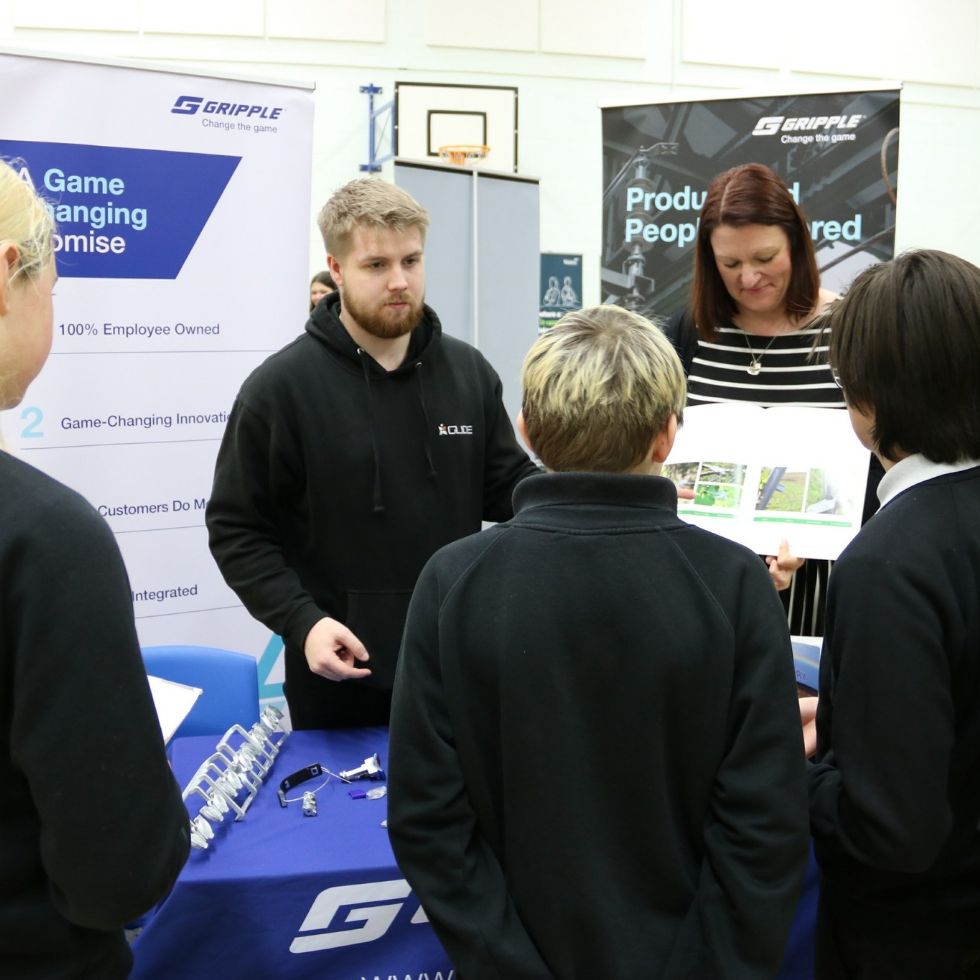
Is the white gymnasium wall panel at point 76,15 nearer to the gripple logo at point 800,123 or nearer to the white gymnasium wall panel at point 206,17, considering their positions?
the white gymnasium wall panel at point 206,17

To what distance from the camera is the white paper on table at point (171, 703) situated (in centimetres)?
151

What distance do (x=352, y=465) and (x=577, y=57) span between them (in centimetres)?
705

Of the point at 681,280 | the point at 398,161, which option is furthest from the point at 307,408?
the point at 398,161

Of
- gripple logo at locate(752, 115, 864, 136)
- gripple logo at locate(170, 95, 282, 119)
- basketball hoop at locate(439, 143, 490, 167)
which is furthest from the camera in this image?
basketball hoop at locate(439, 143, 490, 167)

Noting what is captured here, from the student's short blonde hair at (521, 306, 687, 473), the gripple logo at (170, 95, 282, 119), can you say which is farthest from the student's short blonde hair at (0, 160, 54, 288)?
the gripple logo at (170, 95, 282, 119)

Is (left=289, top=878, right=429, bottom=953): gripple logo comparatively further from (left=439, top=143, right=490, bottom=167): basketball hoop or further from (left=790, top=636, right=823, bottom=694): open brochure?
(left=439, top=143, right=490, bottom=167): basketball hoop

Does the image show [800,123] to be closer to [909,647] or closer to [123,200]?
[123,200]

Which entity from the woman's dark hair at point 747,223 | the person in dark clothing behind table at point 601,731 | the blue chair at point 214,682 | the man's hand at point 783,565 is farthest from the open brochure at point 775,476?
the blue chair at point 214,682

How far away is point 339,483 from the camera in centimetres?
206

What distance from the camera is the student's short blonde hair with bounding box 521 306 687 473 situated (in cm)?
112

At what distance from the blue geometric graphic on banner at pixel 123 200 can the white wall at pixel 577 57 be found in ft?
16.5

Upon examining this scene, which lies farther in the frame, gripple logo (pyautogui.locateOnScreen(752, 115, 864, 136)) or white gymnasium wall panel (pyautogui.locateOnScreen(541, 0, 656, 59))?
white gymnasium wall panel (pyautogui.locateOnScreen(541, 0, 656, 59))

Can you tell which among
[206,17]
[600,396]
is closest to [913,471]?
[600,396]

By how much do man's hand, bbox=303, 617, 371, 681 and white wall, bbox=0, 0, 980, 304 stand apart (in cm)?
A: 636
